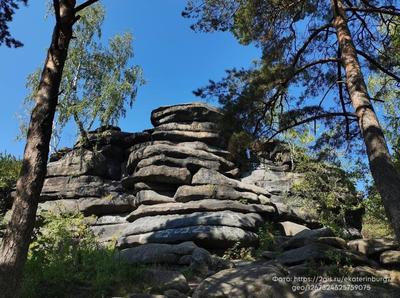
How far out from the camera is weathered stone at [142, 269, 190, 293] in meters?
7.12

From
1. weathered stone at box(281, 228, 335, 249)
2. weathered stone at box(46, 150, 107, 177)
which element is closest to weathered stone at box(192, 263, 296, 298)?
weathered stone at box(281, 228, 335, 249)

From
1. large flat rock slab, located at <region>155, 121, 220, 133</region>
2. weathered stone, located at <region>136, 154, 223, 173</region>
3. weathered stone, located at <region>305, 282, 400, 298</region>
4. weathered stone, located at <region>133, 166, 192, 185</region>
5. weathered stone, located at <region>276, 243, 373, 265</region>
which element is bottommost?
weathered stone, located at <region>305, 282, 400, 298</region>

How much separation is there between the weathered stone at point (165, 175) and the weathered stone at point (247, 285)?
1065 centimetres

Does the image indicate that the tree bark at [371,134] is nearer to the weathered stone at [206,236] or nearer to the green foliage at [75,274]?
the green foliage at [75,274]

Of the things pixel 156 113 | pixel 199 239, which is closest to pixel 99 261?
pixel 199 239

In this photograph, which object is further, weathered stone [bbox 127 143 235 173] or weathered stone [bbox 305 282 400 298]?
weathered stone [bbox 127 143 235 173]

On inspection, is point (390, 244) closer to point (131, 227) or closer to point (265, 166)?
point (131, 227)

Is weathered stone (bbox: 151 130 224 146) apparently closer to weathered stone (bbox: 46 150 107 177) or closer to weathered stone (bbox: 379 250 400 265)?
weathered stone (bbox: 46 150 107 177)

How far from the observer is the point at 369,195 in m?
17.6

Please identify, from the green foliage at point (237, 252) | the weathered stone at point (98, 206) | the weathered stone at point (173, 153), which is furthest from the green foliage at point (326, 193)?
the weathered stone at point (98, 206)

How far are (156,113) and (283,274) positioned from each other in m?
16.0

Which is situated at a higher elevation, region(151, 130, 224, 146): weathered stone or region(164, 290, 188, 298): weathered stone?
region(151, 130, 224, 146): weathered stone

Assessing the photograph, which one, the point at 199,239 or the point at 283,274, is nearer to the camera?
the point at 283,274

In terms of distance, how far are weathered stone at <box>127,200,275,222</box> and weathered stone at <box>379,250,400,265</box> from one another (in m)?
7.19
